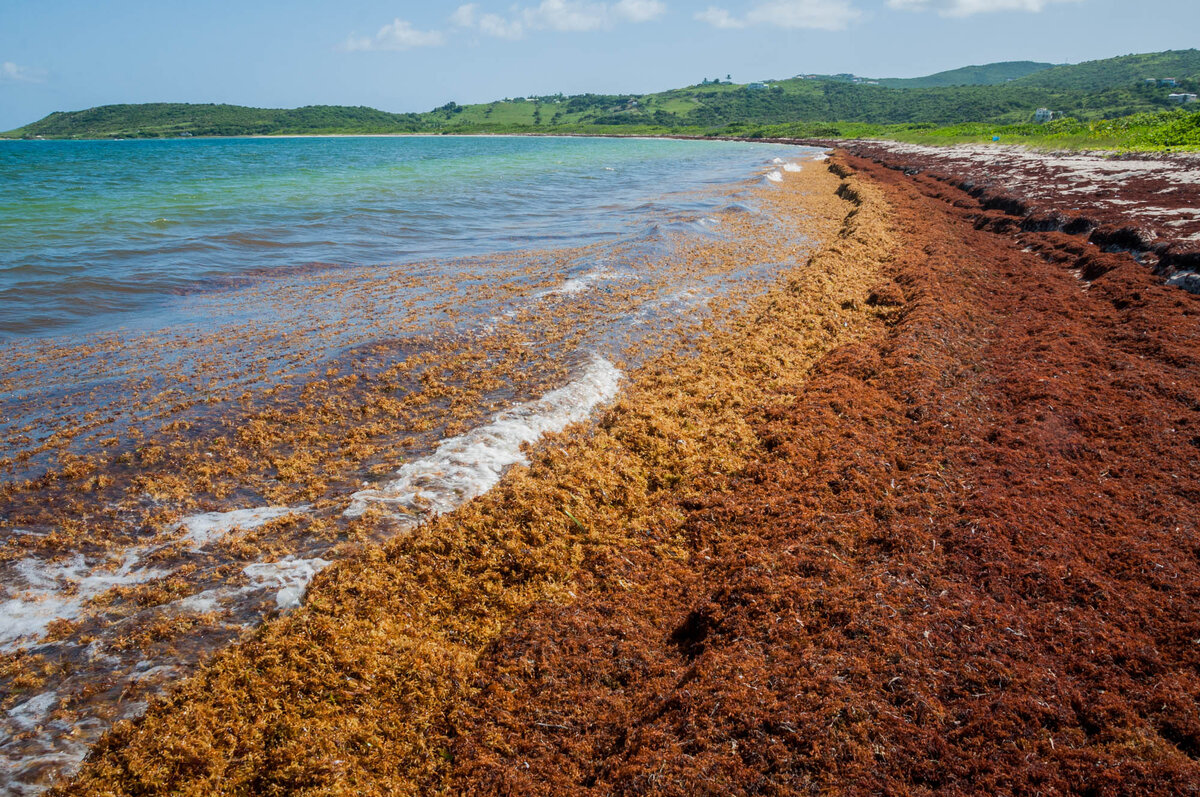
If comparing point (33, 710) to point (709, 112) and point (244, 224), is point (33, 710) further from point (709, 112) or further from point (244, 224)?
point (709, 112)

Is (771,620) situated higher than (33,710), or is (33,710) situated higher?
(771,620)

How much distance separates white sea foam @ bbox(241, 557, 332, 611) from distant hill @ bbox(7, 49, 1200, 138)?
113080 mm

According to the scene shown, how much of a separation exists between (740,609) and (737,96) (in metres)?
202

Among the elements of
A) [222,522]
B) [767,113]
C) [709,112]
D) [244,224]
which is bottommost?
[222,522]

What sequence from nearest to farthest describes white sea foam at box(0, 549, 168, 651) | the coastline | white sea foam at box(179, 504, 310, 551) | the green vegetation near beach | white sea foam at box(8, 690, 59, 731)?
1. the coastline
2. white sea foam at box(8, 690, 59, 731)
3. white sea foam at box(0, 549, 168, 651)
4. white sea foam at box(179, 504, 310, 551)
5. the green vegetation near beach

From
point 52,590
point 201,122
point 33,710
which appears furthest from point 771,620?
point 201,122

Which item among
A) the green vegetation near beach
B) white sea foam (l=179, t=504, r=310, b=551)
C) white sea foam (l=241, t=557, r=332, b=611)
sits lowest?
white sea foam (l=241, t=557, r=332, b=611)

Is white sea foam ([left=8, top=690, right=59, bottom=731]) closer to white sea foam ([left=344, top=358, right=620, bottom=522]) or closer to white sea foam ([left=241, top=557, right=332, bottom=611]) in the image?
white sea foam ([left=241, top=557, right=332, bottom=611])

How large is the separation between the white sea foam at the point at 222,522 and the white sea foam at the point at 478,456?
67cm

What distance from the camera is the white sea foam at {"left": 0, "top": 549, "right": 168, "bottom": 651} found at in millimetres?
3896

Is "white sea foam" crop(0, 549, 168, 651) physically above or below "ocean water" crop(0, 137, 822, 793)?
below

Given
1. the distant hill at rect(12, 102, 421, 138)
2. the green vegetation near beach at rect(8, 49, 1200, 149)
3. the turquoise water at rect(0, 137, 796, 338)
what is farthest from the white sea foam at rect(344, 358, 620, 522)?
the distant hill at rect(12, 102, 421, 138)

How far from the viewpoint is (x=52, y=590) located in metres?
4.24

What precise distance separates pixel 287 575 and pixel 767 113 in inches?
6664
